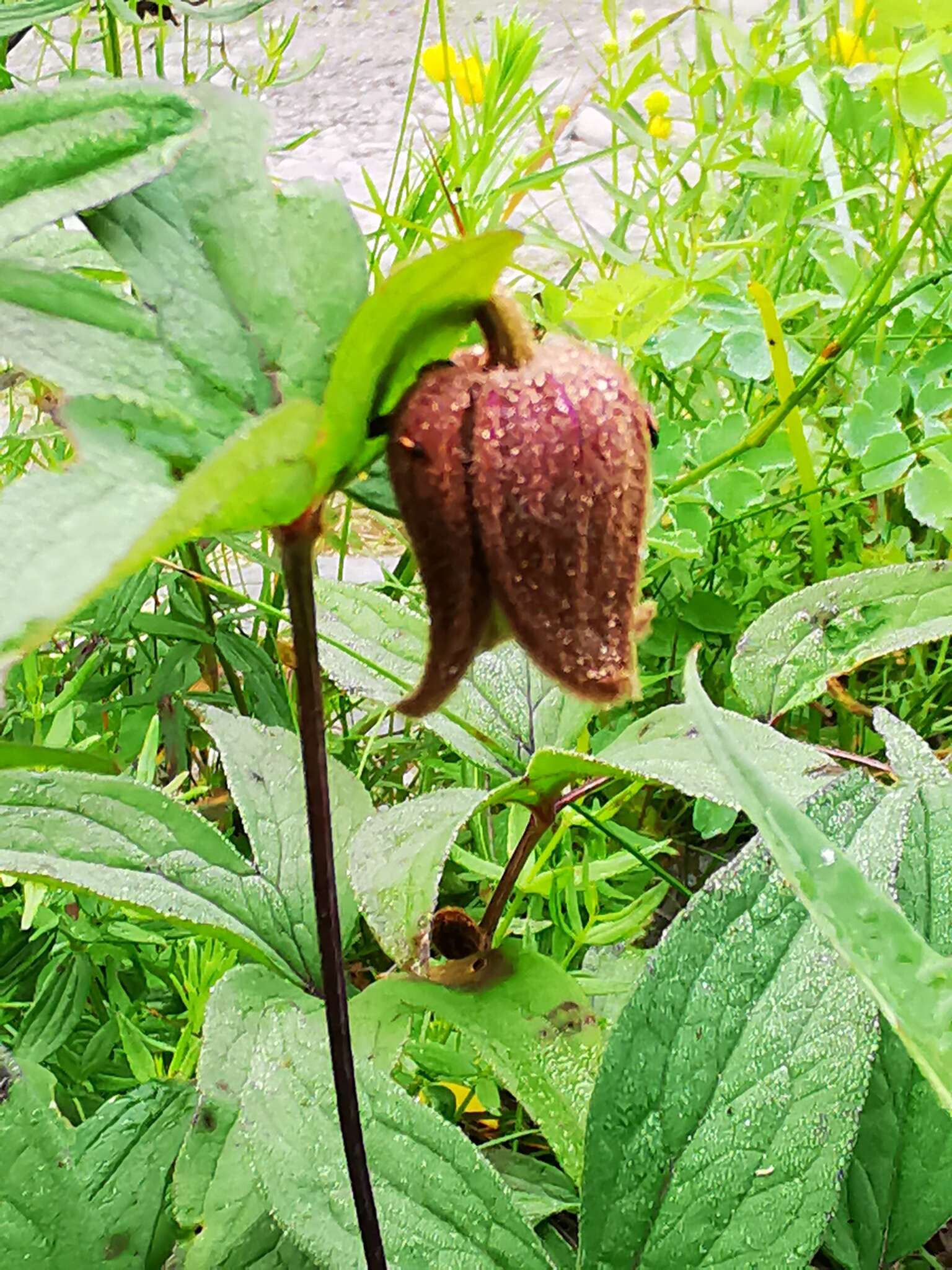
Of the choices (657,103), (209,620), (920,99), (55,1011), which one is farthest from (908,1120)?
(657,103)

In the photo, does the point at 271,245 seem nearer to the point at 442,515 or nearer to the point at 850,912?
the point at 442,515

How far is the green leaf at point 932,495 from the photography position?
31.0 inches

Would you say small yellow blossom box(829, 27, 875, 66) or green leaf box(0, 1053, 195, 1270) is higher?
small yellow blossom box(829, 27, 875, 66)

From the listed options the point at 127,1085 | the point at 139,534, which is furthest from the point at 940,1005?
the point at 127,1085

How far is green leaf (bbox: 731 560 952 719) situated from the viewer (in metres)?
0.62

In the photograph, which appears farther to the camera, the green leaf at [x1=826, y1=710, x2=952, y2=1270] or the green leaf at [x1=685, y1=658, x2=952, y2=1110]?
the green leaf at [x1=826, y1=710, x2=952, y2=1270]

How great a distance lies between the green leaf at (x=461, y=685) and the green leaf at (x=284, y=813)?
53mm

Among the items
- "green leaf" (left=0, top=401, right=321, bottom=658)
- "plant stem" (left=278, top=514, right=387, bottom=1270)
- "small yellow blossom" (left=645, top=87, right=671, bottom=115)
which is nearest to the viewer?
"green leaf" (left=0, top=401, right=321, bottom=658)

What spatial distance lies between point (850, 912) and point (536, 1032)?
313 millimetres

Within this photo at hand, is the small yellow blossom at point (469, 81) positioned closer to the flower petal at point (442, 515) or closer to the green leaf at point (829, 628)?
the green leaf at point (829, 628)

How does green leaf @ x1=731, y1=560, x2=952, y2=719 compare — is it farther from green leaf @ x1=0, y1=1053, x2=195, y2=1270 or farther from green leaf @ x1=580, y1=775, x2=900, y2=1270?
green leaf @ x1=0, y1=1053, x2=195, y2=1270

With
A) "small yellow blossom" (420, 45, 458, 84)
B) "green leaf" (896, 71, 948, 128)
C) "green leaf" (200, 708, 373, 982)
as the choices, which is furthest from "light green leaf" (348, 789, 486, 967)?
"small yellow blossom" (420, 45, 458, 84)

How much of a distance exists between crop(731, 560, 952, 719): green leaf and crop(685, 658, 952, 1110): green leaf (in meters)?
0.40

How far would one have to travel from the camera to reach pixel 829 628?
63cm
